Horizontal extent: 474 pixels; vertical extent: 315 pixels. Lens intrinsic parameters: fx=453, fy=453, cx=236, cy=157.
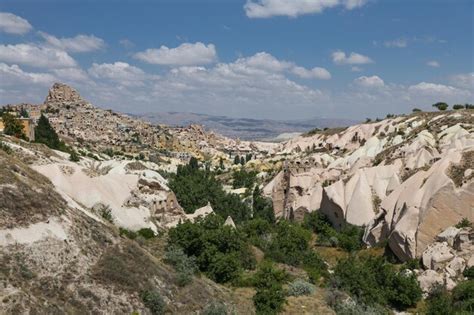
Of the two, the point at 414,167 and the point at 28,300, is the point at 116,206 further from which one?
the point at 414,167

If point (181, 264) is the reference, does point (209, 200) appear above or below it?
below

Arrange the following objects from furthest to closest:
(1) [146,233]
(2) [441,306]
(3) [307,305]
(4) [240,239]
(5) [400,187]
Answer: (5) [400,187] < (1) [146,233] < (4) [240,239] < (2) [441,306] < (3) [307,305]

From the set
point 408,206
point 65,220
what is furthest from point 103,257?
point 408,206

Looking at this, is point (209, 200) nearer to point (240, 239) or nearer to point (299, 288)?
point (240, 239)

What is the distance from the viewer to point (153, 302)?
19.3 meters

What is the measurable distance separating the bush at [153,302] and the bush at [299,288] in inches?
367

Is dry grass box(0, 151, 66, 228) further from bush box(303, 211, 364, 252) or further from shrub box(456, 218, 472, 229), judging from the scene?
bush box(303, 211, 364, 252)

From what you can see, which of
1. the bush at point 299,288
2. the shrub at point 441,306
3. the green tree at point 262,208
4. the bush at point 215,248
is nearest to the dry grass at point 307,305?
the bush at point 299,288

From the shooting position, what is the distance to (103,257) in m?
20.4

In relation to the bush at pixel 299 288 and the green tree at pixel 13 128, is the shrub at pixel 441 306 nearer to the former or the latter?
the bush at pixel 299 288

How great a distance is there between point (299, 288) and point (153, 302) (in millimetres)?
10304

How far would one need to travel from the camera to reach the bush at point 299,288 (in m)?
26.3

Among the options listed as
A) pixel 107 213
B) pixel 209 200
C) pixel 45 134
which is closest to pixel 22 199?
pixel 107 213

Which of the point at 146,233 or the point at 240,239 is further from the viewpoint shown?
the point at 146,233
